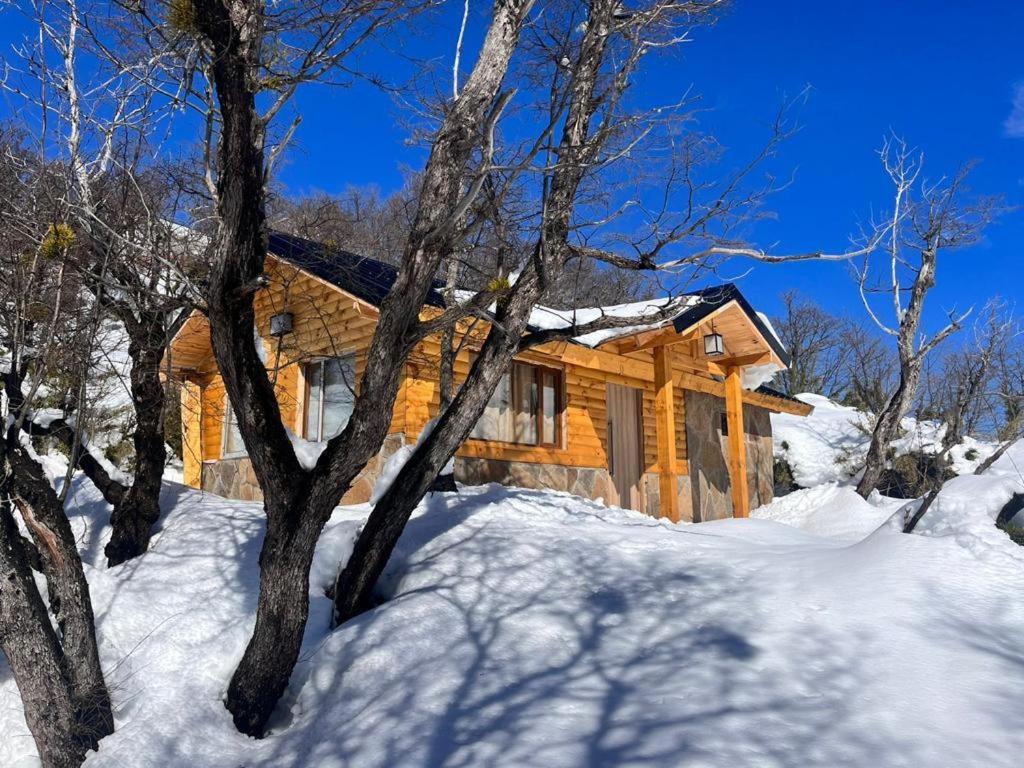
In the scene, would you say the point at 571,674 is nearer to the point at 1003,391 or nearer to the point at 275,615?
the point at 275,615

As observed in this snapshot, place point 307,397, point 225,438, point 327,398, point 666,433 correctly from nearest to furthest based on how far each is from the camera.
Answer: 1. point 327,398
2. point 307,397
3. point 666,433
4. point 225,438

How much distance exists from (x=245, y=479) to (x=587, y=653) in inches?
294

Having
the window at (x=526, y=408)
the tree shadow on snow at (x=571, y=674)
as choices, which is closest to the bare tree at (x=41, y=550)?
the tree shadow on snow at (x=571, y=674)

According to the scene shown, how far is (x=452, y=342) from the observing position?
8727mm

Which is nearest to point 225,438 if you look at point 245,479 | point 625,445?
point 245,479

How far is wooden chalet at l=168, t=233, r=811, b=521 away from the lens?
29.8 ft

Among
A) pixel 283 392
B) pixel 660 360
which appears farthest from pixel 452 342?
pixel 660 360

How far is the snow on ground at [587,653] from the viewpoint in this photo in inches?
136

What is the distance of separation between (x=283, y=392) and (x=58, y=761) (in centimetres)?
593

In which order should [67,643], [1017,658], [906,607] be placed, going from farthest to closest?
1. [67,643]
2. [906,607]
3. [1017,658]

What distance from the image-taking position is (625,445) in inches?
504

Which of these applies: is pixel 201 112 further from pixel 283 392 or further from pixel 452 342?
pixel 283 392

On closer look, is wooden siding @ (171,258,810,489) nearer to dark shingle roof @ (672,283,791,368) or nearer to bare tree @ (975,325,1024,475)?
dark shingle roof @ (672,283,791,368)

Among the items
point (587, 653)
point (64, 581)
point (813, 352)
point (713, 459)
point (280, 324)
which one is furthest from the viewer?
point (813, 352)
